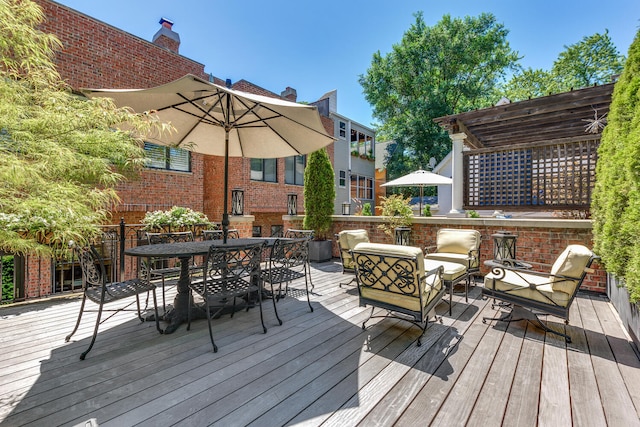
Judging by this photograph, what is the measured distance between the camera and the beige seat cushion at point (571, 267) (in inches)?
111

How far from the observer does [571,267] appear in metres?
2.87

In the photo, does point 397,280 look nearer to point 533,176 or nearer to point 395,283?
point 395,283

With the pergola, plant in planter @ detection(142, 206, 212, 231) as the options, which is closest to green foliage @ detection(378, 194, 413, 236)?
the pergola

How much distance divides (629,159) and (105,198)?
5226 millimetres

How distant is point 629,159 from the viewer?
2529 mm

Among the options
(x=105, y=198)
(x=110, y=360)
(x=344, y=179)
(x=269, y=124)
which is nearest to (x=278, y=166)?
(x=344, y=179)

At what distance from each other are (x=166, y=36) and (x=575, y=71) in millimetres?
25060

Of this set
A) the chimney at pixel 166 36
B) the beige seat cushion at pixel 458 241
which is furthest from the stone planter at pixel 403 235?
the chimney at pixel 166 36

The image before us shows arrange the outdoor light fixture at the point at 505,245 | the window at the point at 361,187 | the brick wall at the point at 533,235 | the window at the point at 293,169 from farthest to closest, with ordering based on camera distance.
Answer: the window at the point at 361,187
the window at the point at 293,169
the outdoor light fixture at the point at 505,245
the brick wall at the point at 533,235

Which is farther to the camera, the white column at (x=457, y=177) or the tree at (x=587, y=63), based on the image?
the tree at (x=587, y=63)

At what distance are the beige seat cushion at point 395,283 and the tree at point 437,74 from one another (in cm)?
1820

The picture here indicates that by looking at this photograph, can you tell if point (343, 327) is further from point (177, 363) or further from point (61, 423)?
point (61, 423)

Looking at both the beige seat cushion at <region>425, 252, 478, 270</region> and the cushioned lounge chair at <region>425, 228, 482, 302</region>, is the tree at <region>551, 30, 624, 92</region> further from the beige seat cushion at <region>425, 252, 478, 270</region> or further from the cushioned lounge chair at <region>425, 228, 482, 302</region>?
the beige seat cushion at <region>425, 252, 478, 270</region>

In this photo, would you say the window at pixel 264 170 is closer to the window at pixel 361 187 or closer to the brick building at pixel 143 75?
the brick building at pixel 143 75
